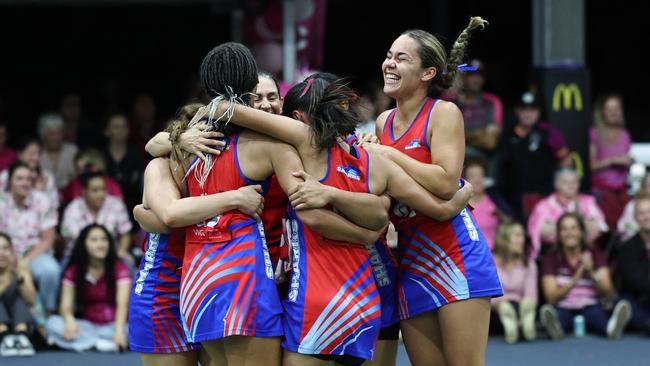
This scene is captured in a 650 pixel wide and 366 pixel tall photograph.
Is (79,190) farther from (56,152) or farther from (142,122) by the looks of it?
(142,122)

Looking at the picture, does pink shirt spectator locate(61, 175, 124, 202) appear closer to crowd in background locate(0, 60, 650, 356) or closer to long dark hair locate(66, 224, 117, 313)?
crowd in background locate(0, 60, 650, 356)

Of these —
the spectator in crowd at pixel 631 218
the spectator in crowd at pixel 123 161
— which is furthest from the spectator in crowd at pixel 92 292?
the spectator in crowd at pixel 631 218

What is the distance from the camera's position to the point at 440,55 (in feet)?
14.7

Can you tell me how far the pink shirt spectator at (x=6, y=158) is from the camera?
8.58 m

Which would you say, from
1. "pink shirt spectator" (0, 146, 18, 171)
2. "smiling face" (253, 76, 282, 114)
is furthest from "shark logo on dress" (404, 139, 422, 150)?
"pink shirt spectator" (0, 146, 18, 171)

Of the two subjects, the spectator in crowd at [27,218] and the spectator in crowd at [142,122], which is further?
the spectator in crowd at [142,122]

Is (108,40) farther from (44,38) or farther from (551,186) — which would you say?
(551,186)

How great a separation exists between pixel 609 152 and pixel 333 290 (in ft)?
18.4

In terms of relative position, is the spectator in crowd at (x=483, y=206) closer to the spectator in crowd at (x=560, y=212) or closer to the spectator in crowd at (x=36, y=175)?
the spectator in crowd at (x=560, y=212)

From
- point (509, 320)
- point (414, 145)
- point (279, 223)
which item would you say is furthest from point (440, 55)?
point (509, 320)

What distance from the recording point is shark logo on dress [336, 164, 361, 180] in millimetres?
3988

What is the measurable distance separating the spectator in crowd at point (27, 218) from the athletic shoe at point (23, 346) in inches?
23.8

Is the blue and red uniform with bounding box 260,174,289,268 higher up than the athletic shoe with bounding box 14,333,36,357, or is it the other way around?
the blue and red uniform with bounding box 260,174,289,268

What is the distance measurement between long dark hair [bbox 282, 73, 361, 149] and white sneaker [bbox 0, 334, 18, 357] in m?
3.73
